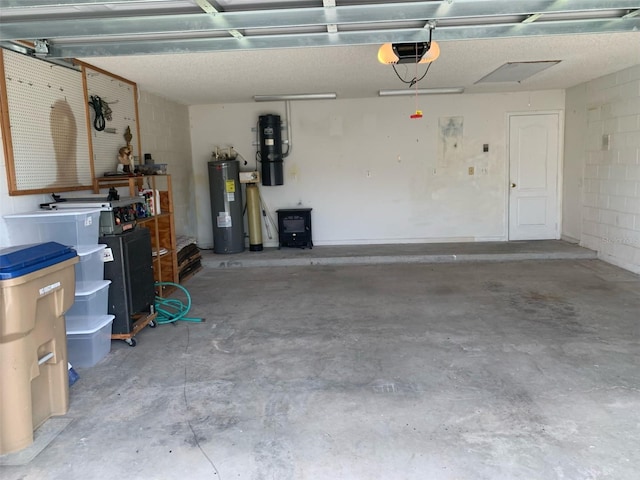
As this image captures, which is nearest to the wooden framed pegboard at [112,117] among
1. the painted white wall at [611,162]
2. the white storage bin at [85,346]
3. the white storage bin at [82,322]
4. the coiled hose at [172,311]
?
the coiled hose at [172,311]

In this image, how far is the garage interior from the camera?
248 cm

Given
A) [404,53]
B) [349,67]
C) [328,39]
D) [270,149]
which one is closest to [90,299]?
[328,39]

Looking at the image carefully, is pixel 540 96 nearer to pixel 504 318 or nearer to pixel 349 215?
pixel 349 215

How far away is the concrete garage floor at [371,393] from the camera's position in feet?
7.51

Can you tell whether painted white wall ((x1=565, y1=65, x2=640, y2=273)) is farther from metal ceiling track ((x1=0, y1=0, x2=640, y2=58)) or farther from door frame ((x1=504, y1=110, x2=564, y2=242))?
metal ceiling track ((x1=0, y1=0, x2=640, y2=58))

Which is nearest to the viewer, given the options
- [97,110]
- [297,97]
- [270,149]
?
[97,110]

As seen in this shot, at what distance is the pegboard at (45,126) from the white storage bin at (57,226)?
29cm

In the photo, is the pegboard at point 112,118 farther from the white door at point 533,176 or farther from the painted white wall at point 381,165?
the white door at point 533,176

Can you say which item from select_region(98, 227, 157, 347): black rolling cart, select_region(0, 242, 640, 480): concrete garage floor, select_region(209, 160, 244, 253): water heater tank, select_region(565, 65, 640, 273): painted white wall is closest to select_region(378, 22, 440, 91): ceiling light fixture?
select_region(0, 242, 640, 480): concrete garage floor

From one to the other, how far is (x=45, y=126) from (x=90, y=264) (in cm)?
137

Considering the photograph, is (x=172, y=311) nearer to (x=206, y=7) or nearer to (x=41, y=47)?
(x=41, y=47)

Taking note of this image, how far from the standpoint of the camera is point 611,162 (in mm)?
6254

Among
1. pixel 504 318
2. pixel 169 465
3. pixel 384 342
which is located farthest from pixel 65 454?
pixel 504 318

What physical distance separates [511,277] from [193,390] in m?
4.23
